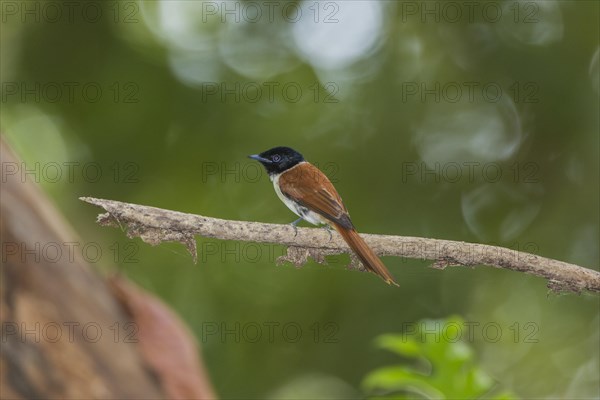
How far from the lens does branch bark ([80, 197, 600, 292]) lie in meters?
2.24

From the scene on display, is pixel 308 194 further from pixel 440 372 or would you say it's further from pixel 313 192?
pixel 440 372

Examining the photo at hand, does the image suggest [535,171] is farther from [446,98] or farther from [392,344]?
[392,344]

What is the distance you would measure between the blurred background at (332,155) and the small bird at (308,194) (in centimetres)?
294

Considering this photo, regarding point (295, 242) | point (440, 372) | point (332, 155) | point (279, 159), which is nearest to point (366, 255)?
point (295, 242)

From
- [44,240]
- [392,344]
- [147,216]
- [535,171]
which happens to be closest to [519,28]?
[535,171]

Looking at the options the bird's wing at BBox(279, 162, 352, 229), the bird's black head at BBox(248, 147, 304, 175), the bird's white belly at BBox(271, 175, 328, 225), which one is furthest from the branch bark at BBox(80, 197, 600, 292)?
the bird's black head at BBox(248, 147, 304, 175)

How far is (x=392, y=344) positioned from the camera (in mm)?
3424

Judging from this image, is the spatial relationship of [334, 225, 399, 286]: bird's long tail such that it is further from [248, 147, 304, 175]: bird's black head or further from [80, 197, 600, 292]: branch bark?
[248, 147, 304, 175]: bird's black head

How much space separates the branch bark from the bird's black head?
1376 millimetres

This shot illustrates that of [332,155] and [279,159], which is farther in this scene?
[332,155]

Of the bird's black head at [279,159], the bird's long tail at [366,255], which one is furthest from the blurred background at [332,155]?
the bird's long tail at [366,255]

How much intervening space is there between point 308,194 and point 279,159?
0.56 m

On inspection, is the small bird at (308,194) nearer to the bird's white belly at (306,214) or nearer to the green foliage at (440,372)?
the bird's white belly at (306,214)

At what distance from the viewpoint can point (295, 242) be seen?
260cm
